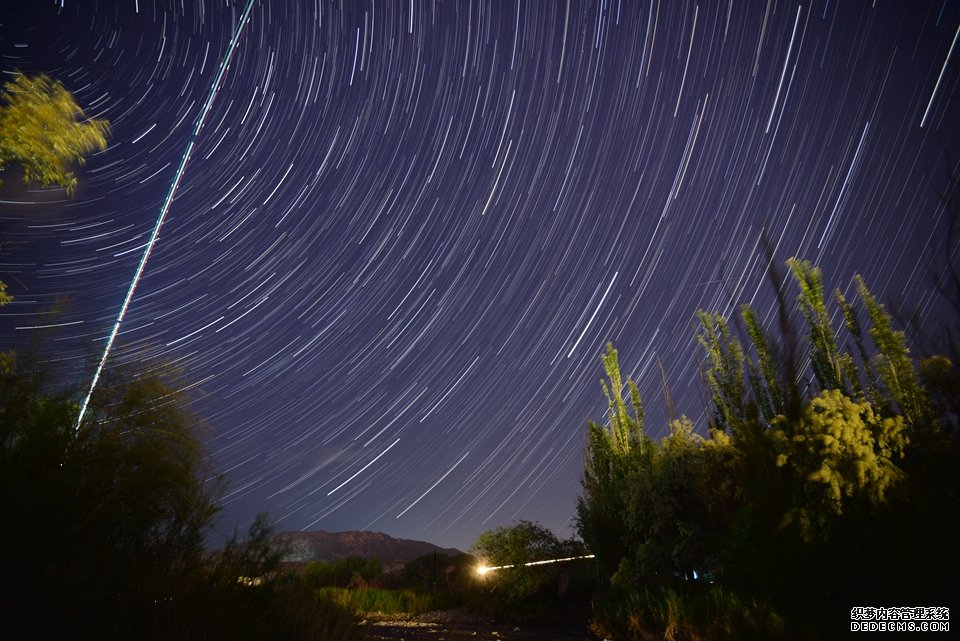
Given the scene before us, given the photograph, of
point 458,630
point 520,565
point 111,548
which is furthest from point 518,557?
point 111,548

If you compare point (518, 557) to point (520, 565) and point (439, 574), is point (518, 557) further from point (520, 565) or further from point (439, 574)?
point (439, 574)

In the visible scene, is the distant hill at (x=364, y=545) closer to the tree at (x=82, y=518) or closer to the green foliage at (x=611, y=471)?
the green foliage at (x=611, y=471)

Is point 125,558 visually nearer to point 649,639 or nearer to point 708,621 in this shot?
point 708,621

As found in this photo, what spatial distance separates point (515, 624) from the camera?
20.7 m

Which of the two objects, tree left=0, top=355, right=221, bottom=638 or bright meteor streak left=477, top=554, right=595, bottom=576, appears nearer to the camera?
tree left=0, top=355, right=221, bottom=638

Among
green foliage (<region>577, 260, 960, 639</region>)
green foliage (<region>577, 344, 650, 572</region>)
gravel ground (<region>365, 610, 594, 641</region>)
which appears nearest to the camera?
green foliage (<region>577, 260, 960, 639</region>)

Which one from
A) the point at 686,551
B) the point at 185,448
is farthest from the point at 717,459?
the point at 185,448

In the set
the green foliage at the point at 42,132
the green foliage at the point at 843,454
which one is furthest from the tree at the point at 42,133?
the green foliage at the point at 843,454

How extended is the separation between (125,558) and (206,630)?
1.10m

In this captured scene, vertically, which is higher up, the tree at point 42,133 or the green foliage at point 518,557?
the tree at point 42,133

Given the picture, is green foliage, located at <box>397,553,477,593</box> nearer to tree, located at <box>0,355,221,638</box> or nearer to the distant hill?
tree, located at <box>0,355,221,638</box>

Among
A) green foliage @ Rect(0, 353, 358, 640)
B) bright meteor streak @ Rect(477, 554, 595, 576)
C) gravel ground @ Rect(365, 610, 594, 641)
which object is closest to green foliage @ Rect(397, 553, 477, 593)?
bright meteor streak @ Rect(477, 554, 595, 576)

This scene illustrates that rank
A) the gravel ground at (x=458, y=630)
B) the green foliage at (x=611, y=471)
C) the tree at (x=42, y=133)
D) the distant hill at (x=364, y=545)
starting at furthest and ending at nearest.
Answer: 1. the distant hill at (x=364, y=545)
2. the green foliage at (x=611, y=471)
3. the gravel ground at (x=458, y=630)
4. the tree at (x=42, y=133)

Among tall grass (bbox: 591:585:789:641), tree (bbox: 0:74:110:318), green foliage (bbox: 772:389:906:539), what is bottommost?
tall grass (bbox: 591:585:789:641)
